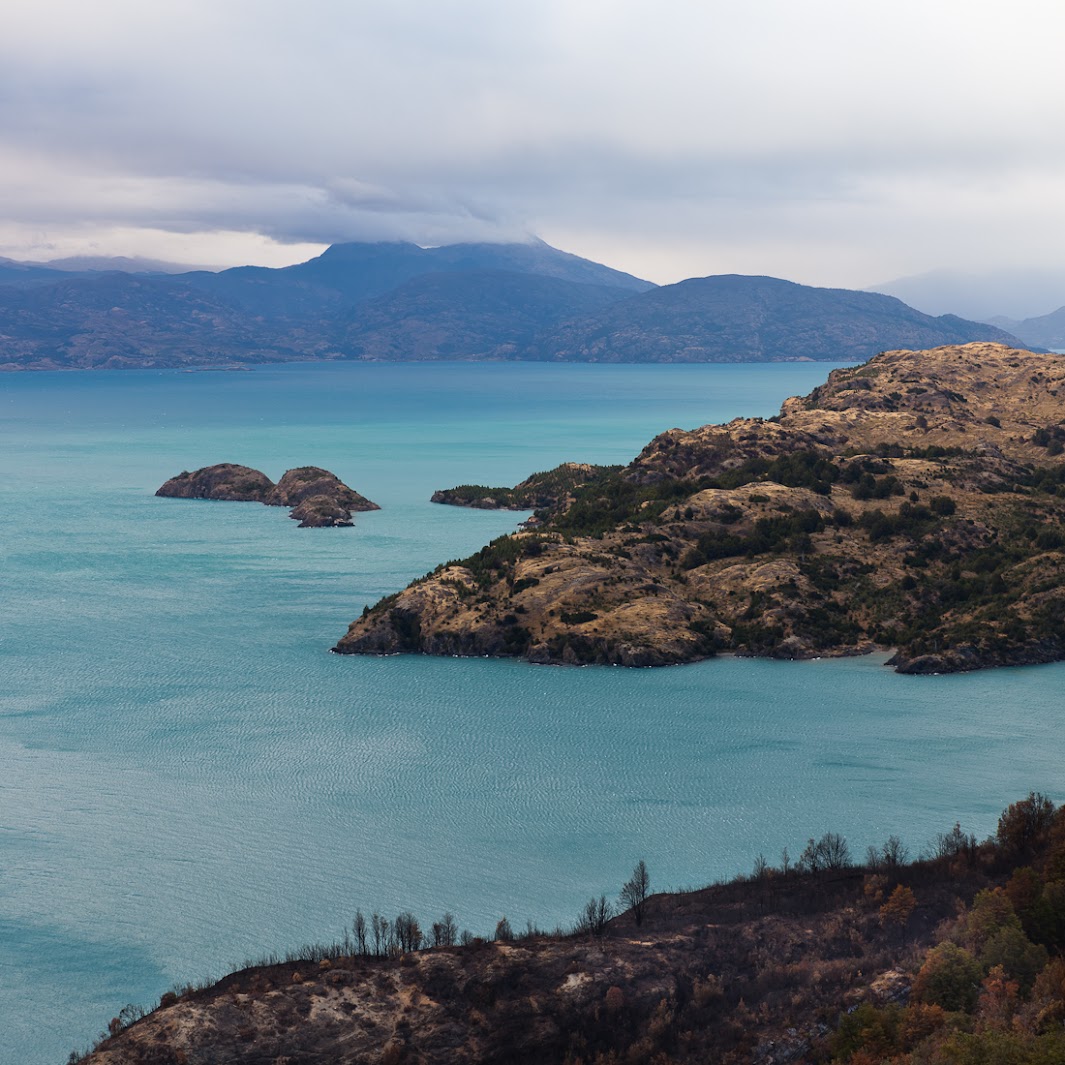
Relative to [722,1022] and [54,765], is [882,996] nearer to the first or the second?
[722,1022]

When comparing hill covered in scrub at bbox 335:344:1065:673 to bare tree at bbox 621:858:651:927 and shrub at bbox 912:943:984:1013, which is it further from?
shrub at bbox 912:943:984:1013

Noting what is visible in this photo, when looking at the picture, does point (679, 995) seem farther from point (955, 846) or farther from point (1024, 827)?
point (1024, 827)

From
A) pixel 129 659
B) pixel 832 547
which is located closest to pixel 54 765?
pixel 129 659

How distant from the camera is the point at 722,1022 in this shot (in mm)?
56500

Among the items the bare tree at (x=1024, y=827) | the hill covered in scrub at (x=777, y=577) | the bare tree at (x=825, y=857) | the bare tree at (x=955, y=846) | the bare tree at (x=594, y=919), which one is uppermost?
the hill covered in scrub at (x=777, y=577)

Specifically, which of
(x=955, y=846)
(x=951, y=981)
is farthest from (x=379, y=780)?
(x=951, y=981)

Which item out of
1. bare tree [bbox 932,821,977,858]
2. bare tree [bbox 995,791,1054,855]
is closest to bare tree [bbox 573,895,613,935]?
bare tree [bbox 932,821,977,858]

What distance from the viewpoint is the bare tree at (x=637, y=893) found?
67.7 m

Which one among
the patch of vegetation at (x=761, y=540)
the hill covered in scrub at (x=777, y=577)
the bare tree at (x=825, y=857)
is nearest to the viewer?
the bare tree at (x=825, y=857)

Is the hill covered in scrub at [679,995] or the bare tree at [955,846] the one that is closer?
the hill covered in scrub at [679,995]

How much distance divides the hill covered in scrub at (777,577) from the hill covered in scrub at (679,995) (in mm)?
59490

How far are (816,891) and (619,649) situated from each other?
184 ft

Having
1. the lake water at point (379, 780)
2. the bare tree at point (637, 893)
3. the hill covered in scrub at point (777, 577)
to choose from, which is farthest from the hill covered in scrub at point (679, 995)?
the hill covered in scrub at point (777, 577)

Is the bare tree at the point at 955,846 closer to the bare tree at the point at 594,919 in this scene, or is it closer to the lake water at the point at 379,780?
the lake water at the point at 379,780
